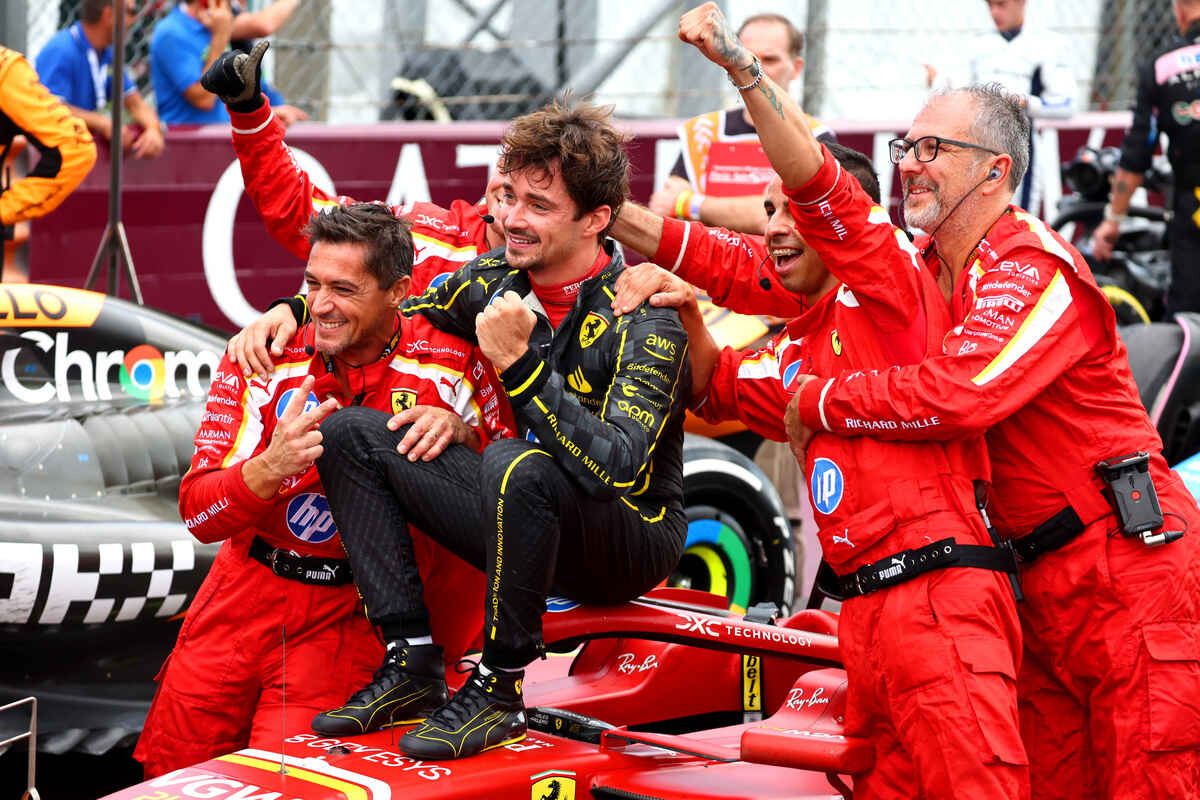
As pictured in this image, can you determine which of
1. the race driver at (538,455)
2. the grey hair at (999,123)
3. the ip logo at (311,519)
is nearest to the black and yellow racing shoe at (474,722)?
the race driver at (538,455)

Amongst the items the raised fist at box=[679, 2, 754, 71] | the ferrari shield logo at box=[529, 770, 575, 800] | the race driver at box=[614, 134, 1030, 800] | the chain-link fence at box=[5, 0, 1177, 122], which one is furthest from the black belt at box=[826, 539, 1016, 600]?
the chain-link fence at box=[5, 0, 1177, 122]

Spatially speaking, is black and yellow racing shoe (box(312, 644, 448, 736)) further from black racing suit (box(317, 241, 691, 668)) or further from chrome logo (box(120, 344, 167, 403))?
chrome logo (box(120, 344, 167, 403))

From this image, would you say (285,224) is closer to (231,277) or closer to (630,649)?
(630,649)

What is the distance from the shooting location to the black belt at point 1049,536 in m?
3.51

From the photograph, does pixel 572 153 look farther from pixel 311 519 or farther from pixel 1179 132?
pixel 1179 132

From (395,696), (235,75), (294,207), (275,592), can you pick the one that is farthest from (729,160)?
(395,696)

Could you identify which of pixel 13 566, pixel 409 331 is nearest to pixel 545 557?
pixel 409 331

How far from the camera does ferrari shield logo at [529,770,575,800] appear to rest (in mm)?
3530

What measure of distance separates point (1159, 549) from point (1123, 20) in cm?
771

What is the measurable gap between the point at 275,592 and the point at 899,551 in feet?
4.96

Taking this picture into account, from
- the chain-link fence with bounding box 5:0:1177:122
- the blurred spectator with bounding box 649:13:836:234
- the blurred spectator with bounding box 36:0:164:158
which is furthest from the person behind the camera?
the chain-link fence with bounding box 5:0:1177:122

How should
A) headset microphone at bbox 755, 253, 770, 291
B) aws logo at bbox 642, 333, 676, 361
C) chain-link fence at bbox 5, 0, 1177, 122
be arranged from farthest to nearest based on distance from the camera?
chain-link fence at bbox 5, 0, 1177, 122 < headset microphone at bbox 755, 253, 770, 291 < aws logo at bbox 642, 333, 676, 361

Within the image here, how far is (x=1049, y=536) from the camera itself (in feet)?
11.6

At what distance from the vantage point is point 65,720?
4629 mm
